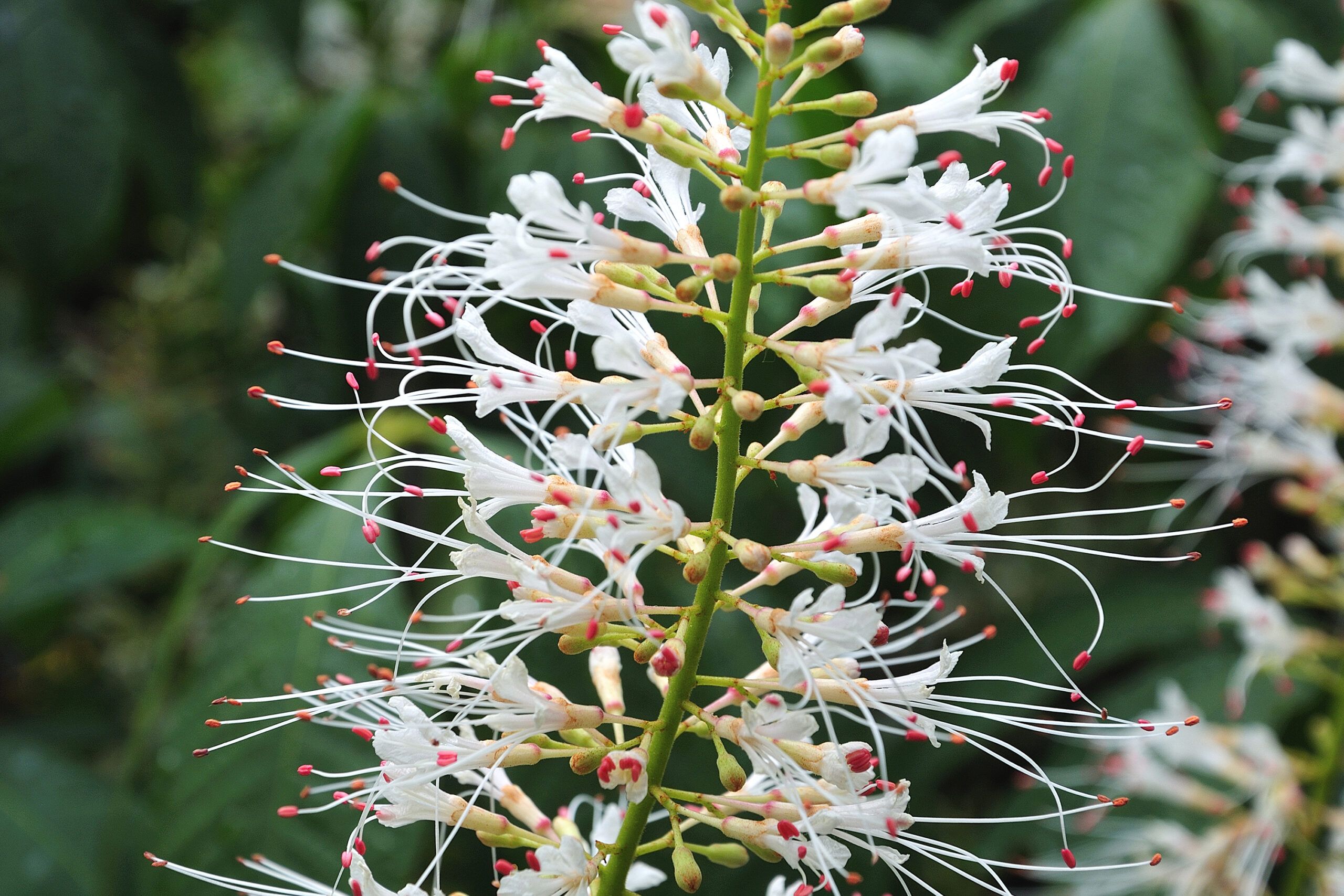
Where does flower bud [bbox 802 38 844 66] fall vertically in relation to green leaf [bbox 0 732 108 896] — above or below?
above

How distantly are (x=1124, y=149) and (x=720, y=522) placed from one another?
3.79 ft

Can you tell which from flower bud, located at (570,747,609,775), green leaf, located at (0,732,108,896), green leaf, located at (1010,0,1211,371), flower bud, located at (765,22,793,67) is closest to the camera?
flower bud, located at (765,22,793,67)

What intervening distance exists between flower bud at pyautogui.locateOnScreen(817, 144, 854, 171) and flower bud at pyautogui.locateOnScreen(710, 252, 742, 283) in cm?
9

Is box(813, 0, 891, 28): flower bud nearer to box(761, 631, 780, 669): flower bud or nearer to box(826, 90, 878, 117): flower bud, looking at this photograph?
box(826, 90, 878, 117): flower bud

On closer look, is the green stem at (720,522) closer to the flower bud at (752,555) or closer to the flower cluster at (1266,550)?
the flower bud at (752,555)

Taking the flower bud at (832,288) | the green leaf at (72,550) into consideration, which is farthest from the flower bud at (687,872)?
the green leaf at (72,550)

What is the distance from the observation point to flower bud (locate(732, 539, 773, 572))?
74cm

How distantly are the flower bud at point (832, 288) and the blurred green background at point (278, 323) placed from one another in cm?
49

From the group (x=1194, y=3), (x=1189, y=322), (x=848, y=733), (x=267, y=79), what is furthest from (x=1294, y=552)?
(x=267, y=79)

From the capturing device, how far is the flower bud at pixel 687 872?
784 mm

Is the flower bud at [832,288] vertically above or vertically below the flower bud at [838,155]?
below

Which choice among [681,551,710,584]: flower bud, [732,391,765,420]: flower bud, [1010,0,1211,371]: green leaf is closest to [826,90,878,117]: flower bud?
[732,391,765,420]: flower bud

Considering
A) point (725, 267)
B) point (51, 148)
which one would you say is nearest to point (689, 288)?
point (725, 267)

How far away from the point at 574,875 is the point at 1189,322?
5.90 ft
